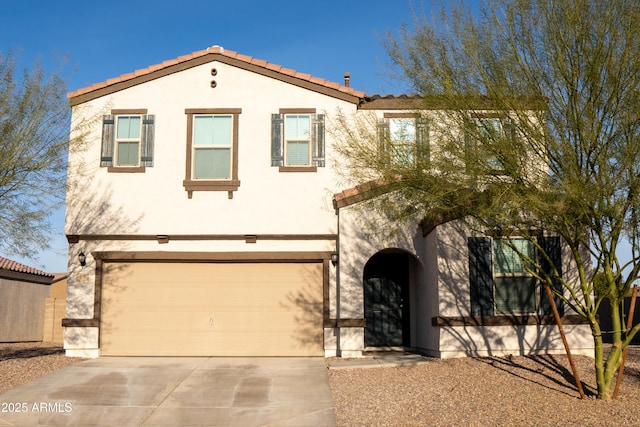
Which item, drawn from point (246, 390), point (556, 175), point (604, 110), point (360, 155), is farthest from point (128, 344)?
point (604, 110)

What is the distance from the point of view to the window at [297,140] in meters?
15.8

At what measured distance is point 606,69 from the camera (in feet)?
31.4

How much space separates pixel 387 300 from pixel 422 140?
6445 millimetres

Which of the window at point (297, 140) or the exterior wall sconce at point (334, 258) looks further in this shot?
the window at point (297, 140)

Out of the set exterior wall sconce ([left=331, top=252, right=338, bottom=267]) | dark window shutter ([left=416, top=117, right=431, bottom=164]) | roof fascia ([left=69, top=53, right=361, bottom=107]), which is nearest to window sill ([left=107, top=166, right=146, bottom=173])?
roof fascia ([left=69, top=53, right=361, bottom=107])

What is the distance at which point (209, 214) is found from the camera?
15.7 m

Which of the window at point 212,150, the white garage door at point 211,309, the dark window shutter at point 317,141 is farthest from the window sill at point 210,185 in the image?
the dark window shutter at point 317,141

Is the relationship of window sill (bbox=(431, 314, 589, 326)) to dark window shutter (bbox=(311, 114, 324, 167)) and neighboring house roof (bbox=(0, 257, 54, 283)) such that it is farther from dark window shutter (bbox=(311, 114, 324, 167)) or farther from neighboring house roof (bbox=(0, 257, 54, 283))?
neighboring house roof (bbox=(0, 257, 54, 283))

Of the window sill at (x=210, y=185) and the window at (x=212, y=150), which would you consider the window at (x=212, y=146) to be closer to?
the window at (x=212, y=150)

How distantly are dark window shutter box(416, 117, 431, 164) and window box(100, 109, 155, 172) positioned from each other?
23.8 ft

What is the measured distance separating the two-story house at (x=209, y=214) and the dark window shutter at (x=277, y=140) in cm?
3

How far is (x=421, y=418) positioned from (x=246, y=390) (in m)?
3.31

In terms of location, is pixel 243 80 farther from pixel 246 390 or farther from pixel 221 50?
pixel 246 390

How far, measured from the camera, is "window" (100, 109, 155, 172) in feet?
52.0
